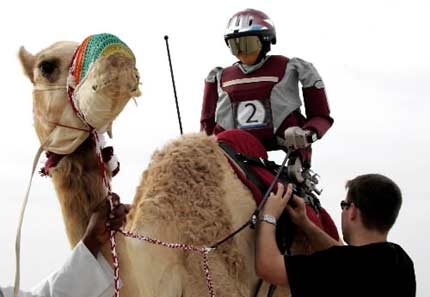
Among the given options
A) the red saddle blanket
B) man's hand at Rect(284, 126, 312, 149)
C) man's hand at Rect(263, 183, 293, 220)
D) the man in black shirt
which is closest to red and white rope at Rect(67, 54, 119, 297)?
the man in black shirt

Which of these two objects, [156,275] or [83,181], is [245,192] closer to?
[156,275]

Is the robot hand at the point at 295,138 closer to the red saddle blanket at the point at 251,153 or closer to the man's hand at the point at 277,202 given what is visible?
the red saddle blanket at the point at 251,153

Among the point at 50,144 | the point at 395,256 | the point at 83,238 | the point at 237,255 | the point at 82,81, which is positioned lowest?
the point at 237,255

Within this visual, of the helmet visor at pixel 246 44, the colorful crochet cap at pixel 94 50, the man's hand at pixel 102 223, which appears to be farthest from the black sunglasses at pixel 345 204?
the helmet visor at pixel 246 44

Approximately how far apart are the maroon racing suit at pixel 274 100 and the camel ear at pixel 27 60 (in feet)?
7.20

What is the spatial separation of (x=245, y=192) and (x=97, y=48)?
1913 millimetres

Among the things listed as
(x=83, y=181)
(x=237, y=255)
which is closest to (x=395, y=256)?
(x=237, y=255)

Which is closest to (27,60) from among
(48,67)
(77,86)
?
(48,67)

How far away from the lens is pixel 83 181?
2.84 metres

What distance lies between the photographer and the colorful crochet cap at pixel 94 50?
2.61 meters

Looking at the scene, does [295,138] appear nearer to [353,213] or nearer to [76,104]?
[353,213]

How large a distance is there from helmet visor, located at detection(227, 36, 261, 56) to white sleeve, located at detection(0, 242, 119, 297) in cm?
262

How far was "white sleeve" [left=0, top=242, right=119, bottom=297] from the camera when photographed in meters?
2.54

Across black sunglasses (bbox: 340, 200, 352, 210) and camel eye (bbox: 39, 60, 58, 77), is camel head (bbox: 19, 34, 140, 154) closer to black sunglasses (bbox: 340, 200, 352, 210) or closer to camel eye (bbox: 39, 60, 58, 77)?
camel eye (bbox: 39, 60, 58, 77)
